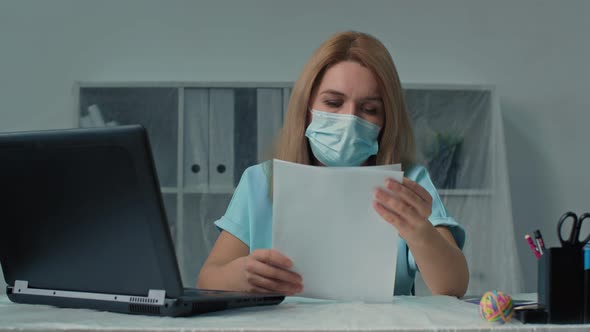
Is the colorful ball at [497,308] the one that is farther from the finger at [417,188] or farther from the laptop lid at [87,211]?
the laptop lid at [87,211]

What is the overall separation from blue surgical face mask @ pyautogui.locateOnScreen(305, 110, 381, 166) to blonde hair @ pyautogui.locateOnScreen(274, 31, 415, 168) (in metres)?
0.04

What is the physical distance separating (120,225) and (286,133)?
0.74 metres

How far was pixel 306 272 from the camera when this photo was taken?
1.00 metres

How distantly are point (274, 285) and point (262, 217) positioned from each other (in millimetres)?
449

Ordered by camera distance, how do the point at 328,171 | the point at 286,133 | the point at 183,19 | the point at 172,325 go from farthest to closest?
the point at 183,19 < the point at 286,133 < the point at 328,171 < the point at 172,325

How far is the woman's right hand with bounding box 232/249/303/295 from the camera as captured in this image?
3.26 feet

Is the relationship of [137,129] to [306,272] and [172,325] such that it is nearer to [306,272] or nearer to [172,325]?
[172,325]

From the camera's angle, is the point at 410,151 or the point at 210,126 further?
the point at 210,126

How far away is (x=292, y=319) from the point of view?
81 cm

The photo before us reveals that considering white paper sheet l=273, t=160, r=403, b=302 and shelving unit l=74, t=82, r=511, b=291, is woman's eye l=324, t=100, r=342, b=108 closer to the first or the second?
white paper sheet l=273, t=160, r=403, b=302

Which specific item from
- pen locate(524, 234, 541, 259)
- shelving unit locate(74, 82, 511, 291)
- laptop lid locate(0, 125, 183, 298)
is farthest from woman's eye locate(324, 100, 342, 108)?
shelving unit locate(74, 82, 511, 291)

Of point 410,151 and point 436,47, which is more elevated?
point 436,47

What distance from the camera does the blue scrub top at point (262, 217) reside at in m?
1.41

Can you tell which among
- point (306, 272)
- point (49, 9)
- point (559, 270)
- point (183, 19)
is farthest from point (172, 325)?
point (49, 9)
